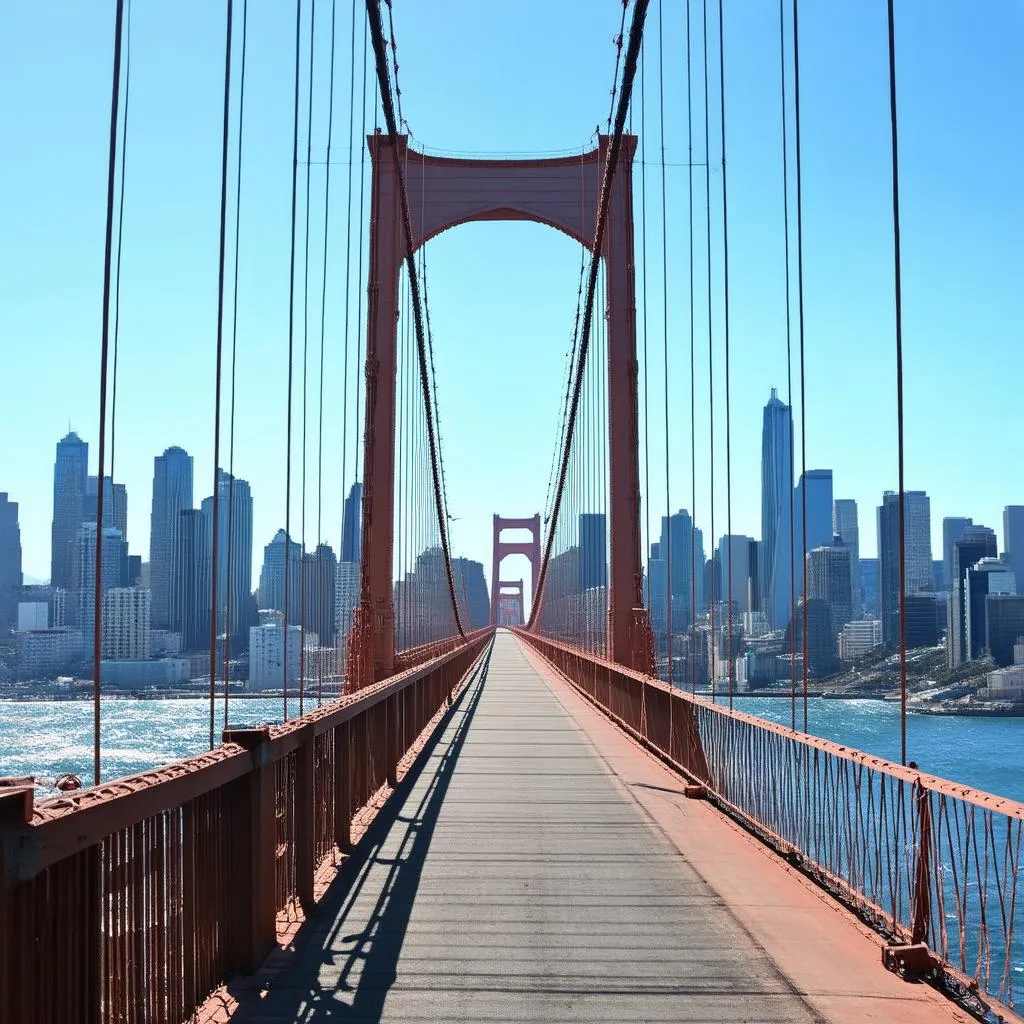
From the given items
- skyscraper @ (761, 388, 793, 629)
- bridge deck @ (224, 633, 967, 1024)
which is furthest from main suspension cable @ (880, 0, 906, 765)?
skyscraper @ (761, 388, 793, 629)

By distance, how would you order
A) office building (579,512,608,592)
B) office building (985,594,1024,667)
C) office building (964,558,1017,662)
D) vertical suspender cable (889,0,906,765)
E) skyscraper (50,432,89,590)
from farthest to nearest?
1. office building (964,558,1017,662)
2. office building (985,594,1024,667)
3. office building (579,512,608,592)
4. skyscraper (50,432,89,590)
5. vertical suspender cable (889,0,906,765)

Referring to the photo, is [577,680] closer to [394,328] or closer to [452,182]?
[394,328]

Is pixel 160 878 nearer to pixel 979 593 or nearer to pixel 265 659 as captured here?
pixel 265 659

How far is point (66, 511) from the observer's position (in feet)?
46.4

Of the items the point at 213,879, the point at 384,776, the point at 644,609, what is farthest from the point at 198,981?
the point at 644,609

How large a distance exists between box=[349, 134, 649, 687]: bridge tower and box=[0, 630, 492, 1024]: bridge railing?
11203 mm

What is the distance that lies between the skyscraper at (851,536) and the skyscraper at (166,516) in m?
25.7

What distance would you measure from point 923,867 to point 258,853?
241 centimetres

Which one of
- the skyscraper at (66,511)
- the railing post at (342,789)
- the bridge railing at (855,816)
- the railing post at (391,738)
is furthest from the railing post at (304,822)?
the skyscraper at (66,511)

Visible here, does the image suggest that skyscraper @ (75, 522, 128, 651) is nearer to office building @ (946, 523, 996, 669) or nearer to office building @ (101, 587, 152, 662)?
office building @ (101, 587, 152, 662)

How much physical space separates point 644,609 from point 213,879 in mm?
15257

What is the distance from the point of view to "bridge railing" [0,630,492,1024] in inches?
92.8

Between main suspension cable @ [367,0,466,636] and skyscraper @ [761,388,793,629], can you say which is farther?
skyscraper @ [761,388,793,629]

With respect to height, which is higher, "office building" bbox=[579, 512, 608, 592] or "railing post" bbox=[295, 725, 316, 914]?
"office building" bbox=[579, 512, 608, 592]
